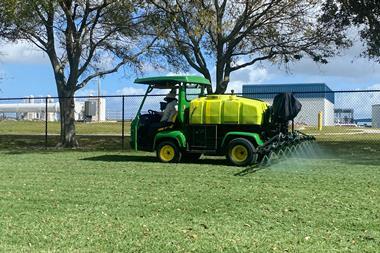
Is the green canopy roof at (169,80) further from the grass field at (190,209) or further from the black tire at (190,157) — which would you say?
the grass field at (190,209)

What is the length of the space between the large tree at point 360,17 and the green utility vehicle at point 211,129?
29.9 ft

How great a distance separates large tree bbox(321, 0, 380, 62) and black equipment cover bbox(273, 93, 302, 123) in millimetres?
9102

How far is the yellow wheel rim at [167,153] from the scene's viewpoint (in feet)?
46.4

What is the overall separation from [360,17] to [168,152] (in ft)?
36.5

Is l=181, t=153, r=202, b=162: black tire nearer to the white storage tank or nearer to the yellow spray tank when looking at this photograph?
the yellow spray tank

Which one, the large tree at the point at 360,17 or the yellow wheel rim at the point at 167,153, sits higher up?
the large tree at the point at 360,17

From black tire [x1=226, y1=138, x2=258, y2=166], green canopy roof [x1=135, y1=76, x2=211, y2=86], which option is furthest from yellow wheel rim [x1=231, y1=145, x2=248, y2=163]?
green canopy roof [x1=135, y1=76, x2=211, y2=86]

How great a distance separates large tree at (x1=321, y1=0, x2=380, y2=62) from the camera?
822 inches

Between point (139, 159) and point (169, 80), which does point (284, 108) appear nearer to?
point (169, 80)

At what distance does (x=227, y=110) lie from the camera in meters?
13.6

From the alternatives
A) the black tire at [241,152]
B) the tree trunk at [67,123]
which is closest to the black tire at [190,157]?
the black tire at [241,152]

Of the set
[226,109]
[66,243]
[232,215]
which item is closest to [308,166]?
[226,109]

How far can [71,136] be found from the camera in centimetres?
2211

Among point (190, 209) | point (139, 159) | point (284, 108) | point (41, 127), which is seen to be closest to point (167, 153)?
point (139, 159)
